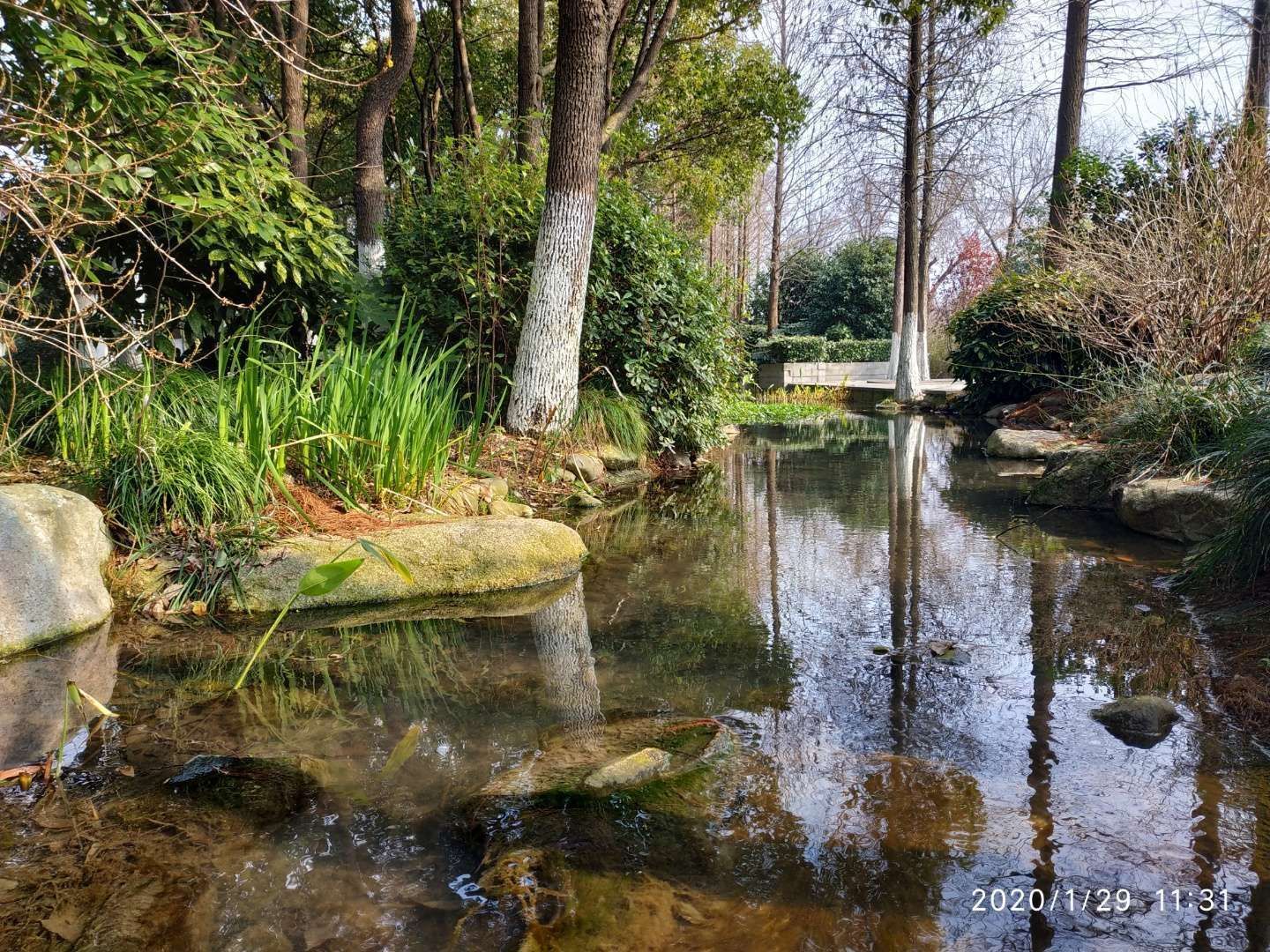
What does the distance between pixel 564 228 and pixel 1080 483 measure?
479 centimetres

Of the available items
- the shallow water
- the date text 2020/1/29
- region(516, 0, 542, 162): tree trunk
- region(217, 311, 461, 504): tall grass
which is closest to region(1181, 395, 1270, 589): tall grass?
the shallow water

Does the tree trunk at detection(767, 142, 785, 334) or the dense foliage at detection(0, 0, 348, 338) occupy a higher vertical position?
the tree trunk at detection(767, 142, 785, 334)

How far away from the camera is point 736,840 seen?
228 cm

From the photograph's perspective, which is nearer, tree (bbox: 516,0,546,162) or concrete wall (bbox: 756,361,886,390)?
tree (bbox: 516,0,546,162)

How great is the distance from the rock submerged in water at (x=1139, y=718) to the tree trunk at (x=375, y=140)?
9.22 metres

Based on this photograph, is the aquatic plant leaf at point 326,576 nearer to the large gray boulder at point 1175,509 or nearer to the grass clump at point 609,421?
the large gray boulder at point 1175,509

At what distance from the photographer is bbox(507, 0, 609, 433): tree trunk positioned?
712 cm

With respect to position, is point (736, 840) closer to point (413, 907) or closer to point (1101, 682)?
point (413, 907)

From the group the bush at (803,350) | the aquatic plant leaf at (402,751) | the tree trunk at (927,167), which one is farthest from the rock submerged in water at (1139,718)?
the bush at (803,350)

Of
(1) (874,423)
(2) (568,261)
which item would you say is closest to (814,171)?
(1) (874,423)

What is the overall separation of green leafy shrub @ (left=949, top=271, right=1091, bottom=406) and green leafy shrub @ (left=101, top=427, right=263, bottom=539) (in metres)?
9.18

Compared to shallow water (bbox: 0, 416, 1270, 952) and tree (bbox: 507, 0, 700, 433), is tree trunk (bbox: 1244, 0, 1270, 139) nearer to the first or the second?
tree (bbox: 507, 0, 700, 433)

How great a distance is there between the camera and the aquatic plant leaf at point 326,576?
241 cm

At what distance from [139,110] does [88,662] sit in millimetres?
3301
